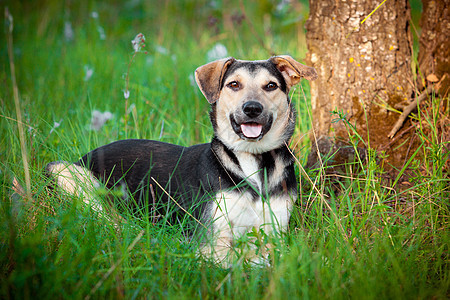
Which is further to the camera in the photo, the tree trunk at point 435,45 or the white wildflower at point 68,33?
the white wildflower at point 68,33

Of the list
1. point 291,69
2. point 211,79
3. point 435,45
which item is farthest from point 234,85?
point 435,45

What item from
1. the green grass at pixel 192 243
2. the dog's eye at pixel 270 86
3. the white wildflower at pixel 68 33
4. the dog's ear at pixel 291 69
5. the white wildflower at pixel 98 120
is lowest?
the green grass at pixel 192 243

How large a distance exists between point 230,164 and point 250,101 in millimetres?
535

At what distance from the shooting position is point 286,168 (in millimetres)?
3383

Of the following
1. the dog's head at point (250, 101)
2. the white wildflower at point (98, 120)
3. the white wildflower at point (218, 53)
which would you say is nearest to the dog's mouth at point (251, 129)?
the dog's head at point (250, 101)

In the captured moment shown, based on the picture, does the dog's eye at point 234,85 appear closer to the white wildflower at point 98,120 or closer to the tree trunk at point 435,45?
the white wildflower at point 98,120

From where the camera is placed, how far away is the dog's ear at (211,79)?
3.51 m

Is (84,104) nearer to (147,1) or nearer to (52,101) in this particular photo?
(52,101)

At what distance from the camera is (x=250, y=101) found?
10.7 ft

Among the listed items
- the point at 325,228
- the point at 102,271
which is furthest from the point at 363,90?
the point at 102,271

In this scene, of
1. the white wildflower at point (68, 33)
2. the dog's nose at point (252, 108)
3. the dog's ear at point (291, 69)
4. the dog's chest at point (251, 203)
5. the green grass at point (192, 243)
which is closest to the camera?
the green grass at point (192, 243)

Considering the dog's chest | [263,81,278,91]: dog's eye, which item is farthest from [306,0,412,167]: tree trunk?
the dog's chest

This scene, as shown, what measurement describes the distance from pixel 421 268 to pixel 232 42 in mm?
5748

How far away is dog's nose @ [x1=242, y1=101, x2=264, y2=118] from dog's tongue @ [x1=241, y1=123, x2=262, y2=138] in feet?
0.28
